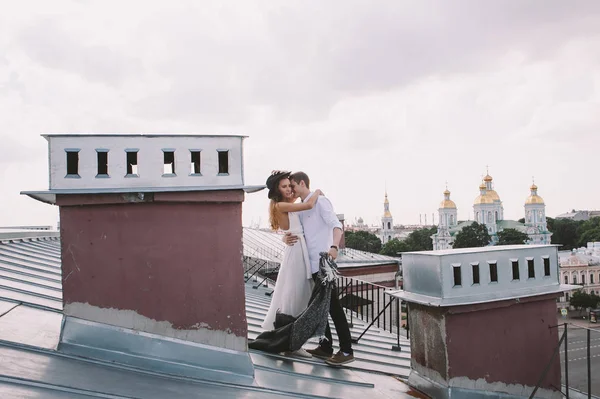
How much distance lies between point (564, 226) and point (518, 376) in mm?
106866

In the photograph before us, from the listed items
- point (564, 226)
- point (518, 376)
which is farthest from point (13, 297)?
point (564, 226)

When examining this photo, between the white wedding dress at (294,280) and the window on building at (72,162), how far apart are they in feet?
6.26

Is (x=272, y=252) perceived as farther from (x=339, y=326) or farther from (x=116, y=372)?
(x=116, y=372)

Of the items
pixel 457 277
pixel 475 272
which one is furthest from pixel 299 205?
pixel 475 272

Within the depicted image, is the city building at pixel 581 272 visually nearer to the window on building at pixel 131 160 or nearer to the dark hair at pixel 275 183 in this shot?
the dark hair at pixel 275 183

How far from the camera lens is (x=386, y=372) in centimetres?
464

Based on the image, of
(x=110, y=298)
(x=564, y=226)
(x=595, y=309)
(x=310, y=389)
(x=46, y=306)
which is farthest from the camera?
(x=564, y=226)

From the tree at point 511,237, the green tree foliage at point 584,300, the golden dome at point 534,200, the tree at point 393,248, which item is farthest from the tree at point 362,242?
the green tree foliage at point 584,300

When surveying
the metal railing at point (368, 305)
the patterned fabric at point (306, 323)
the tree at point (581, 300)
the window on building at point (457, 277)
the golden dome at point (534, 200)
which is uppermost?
the golden dome at point (534, 200)

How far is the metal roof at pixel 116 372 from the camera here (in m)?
2.59

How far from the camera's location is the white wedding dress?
4.39m

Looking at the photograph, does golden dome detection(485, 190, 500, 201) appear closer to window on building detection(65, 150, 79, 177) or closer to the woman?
the woman

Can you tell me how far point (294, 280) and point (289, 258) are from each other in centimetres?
20

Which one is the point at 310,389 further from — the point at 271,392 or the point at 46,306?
the point at 46,306
